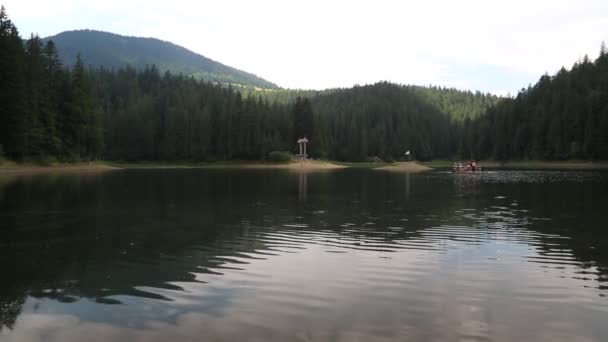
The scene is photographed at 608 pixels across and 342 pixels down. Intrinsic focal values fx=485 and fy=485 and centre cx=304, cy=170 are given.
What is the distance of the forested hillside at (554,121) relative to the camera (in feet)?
433

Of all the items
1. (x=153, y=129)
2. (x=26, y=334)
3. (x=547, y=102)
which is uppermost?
(x=547, y=102)

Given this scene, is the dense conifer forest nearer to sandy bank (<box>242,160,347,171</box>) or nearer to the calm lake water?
sandy bank (<box>242,160,347,171</box>)

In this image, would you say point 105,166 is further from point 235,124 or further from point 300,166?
point 235,124

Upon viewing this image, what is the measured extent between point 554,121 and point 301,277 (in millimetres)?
150323

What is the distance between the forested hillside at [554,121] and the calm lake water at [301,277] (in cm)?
12350

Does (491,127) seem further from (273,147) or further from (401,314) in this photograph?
(401,314)

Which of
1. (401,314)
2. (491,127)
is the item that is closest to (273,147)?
(491,127)

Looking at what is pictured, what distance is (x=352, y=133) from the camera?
18875 centimetres

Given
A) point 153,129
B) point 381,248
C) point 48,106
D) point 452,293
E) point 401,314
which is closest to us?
point 401,314

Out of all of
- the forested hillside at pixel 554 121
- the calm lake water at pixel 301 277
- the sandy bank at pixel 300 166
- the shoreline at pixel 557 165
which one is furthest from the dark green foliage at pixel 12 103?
the forested hillside at pixel 554 121

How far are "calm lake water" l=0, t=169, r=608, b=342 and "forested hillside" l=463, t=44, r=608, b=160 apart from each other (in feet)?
405

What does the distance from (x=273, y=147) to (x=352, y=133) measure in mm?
55346

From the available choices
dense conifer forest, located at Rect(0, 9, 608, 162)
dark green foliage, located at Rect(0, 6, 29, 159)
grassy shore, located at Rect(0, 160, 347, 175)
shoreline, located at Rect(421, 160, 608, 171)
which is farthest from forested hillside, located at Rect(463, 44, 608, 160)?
dark green foliage, located at Rect(0, 6, 29, 159)

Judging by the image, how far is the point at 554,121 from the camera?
143 metres
